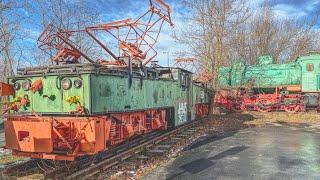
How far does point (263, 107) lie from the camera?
27016mm

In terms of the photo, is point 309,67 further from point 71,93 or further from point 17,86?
point 17,86

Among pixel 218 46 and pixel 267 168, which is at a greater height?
pixel 218 46

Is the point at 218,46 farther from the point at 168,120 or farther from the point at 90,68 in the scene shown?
the point at 90,68

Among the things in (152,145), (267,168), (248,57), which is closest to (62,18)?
(152,145)

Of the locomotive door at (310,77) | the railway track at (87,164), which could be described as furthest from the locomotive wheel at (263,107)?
the railway track at (87,164)

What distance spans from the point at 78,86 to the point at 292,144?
825 cm

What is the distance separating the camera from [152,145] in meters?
11.8

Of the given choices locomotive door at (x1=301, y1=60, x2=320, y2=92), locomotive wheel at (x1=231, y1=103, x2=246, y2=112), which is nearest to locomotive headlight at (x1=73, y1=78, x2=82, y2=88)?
locomotive wheel at (x1=231, y1=103, x2=246, y2=112)

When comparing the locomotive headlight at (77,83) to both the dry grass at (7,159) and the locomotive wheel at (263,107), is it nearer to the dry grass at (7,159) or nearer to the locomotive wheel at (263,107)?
the dry grass at (7,159)

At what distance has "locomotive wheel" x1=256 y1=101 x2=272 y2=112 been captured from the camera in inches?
1060

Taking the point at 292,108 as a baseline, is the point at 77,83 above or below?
above

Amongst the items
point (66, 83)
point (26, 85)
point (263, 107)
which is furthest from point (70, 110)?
point (263, 107)

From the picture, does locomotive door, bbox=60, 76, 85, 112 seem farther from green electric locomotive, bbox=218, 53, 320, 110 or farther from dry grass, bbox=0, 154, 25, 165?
green electric locomotive, bbox=218, 53, 320, 110

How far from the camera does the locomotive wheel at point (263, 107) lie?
1060 inches
